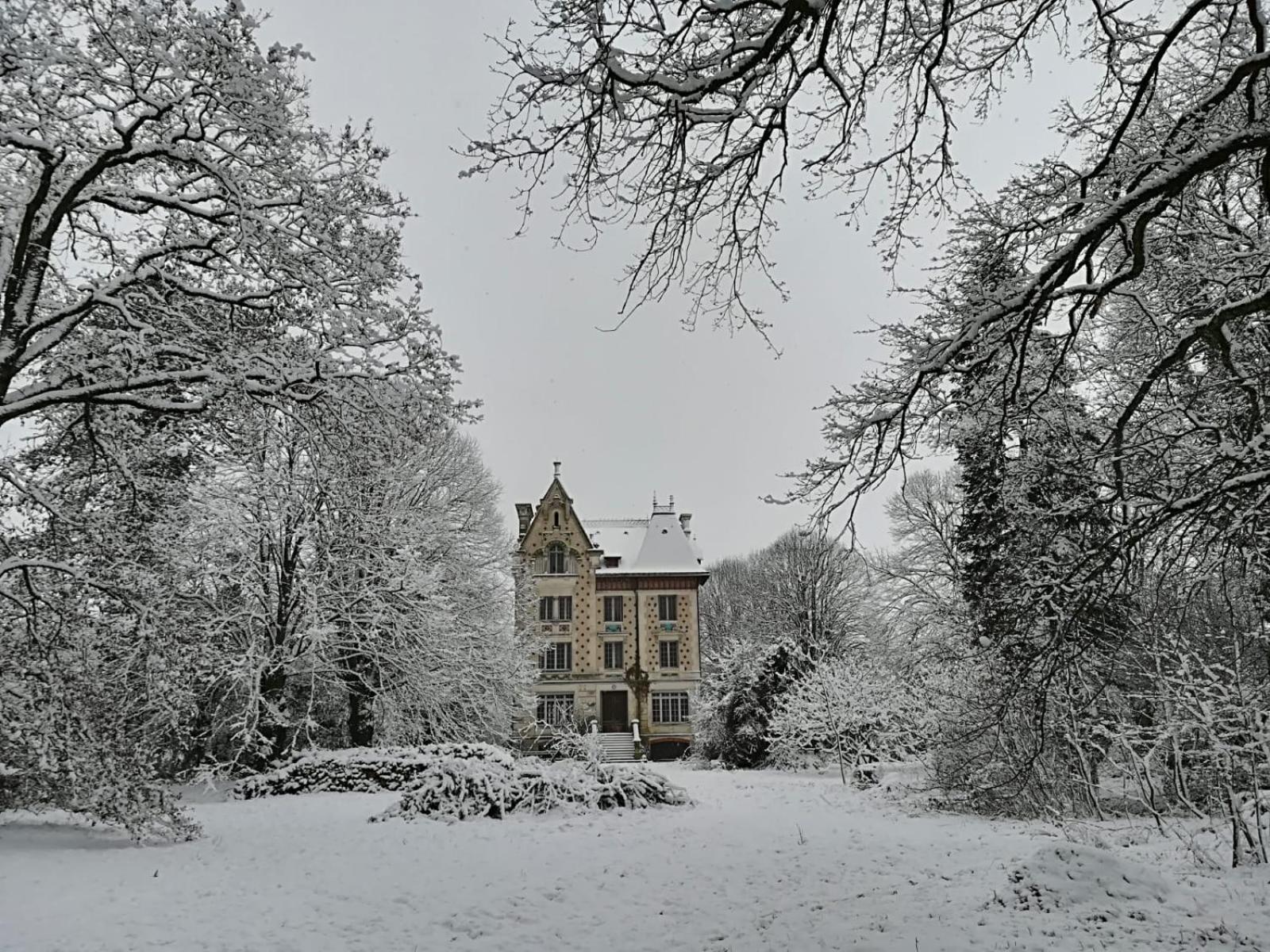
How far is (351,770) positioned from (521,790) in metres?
4.85

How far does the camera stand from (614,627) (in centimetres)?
3438

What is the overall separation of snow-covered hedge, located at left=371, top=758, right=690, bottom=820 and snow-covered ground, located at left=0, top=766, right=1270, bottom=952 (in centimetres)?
103

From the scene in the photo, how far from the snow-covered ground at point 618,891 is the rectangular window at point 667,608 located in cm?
2345

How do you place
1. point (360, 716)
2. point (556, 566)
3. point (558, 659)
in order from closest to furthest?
point (360, 716)
point (558, 659)
point (556, 566)

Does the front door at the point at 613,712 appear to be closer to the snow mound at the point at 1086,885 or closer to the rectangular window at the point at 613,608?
the rectangular window at the point at 613,608

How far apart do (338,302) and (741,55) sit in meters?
5.19

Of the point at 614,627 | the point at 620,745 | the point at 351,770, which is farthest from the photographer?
the point at 614,627

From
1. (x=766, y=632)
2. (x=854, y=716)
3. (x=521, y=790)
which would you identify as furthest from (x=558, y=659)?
(x=521, y=790)

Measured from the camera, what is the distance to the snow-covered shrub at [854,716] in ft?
57.9

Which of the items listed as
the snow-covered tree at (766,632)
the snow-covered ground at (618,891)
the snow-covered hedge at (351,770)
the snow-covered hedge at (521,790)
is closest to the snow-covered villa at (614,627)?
the snow-covered tree at (766,632)

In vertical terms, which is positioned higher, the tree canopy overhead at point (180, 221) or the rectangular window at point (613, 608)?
the tree canopy overhead at point (180, 221)

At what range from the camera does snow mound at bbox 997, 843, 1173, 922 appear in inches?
242

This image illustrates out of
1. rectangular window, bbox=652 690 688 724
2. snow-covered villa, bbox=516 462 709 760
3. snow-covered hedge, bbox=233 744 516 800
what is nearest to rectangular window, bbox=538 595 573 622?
snow-covered villa, bbox=516 462 709 760

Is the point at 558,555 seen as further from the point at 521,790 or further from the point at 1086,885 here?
the point at 1086,885
